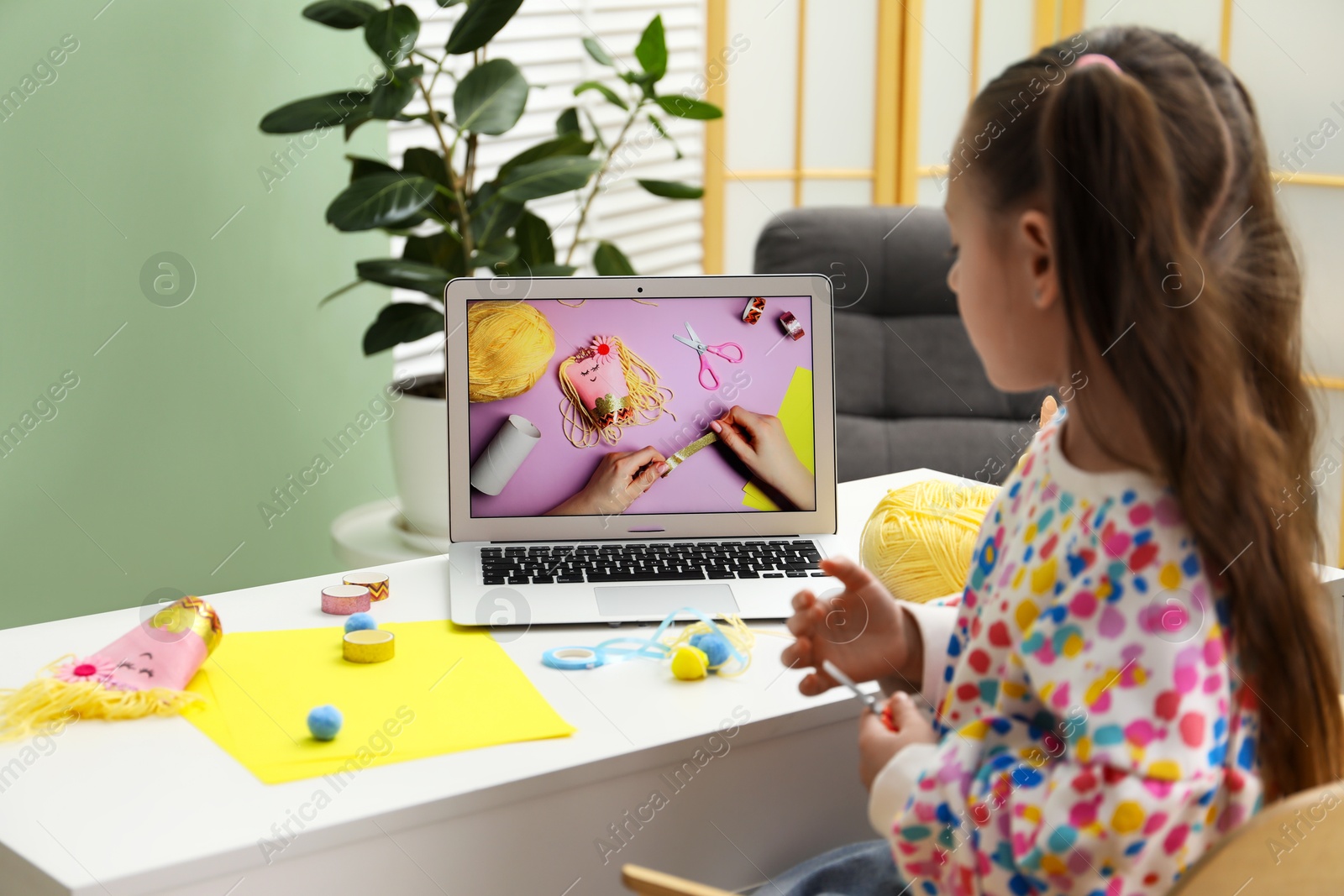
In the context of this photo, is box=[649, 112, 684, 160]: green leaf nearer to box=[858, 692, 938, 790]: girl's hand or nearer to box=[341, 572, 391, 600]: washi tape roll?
box=[341, 572, 391, 600]: washi tape roll

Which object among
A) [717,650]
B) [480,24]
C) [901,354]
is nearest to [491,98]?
[480,24]

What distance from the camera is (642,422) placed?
1291 millimetres

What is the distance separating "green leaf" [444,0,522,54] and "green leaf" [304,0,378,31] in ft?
0.43

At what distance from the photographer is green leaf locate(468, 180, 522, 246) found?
6.55 feet

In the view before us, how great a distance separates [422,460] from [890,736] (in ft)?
4.43

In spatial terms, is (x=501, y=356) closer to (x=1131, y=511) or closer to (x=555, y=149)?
(x=1131, y=511)

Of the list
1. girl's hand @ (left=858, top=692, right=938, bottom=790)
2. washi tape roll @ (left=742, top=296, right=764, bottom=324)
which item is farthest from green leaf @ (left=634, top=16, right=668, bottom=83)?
girl's hand @ (left=858, top=692, right=938, bottom=790)

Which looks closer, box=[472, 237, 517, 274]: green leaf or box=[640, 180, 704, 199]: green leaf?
box=[472, 237, 517, 274]: green leaf

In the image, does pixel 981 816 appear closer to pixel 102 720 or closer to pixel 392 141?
pixel 102 720

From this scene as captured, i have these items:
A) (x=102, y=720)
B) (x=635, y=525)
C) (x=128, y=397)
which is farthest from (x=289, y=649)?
(x=128, y=397)

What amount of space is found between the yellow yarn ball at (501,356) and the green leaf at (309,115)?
2.57 feet

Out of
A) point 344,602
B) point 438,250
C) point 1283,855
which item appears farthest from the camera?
point 438,250

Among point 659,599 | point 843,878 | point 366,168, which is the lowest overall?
point 843,878

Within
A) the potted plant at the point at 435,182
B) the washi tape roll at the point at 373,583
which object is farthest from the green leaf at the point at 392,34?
the washi tape roll at the point at 373,583
